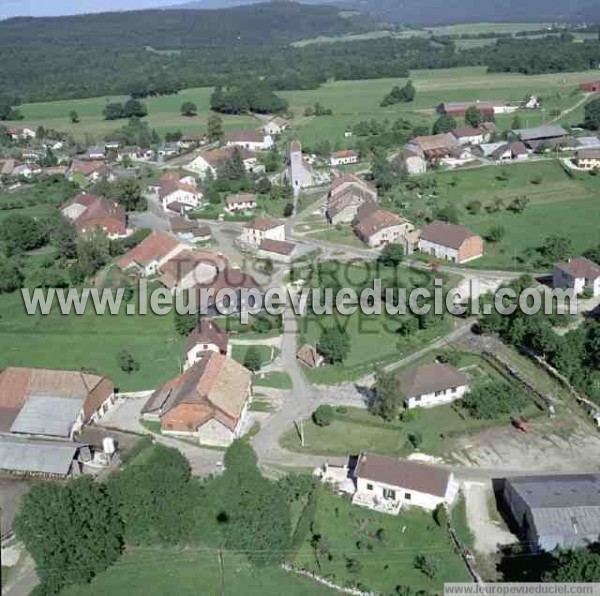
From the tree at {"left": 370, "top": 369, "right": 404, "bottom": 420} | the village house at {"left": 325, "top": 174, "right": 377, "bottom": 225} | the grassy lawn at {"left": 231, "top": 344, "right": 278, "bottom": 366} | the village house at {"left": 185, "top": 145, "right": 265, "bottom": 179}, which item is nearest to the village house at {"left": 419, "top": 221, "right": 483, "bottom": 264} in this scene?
the village house at {"left": 325, "top": 174, "right": 377, "bottom": 225}

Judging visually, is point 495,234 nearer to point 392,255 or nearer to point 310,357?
point 392,255

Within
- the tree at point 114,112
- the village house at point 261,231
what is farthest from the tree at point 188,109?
the village house at point 261,231

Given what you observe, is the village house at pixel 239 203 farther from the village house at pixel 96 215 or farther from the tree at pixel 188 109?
the tree at pixel 188 109

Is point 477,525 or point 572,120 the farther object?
point 572,120

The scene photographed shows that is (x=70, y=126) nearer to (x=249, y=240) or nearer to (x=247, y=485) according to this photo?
(x=249, y=240)

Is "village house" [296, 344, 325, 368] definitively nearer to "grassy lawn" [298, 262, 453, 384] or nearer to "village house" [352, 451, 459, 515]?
"grassy lawn" [298, 262, 453, 384]

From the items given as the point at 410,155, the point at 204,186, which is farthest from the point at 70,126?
the point at 410,155
